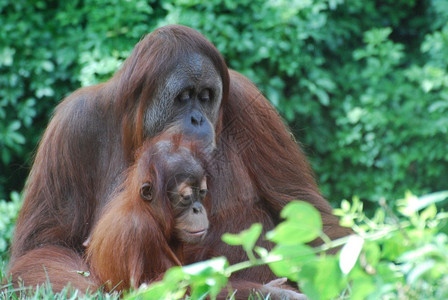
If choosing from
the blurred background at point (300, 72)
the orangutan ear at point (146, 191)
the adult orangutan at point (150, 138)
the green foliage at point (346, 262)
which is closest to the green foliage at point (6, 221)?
the blurred background at point (300, 72)

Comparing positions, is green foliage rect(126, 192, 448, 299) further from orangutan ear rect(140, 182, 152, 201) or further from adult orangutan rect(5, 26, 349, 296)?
adult orangutan rect(5, 26, 349, 296)

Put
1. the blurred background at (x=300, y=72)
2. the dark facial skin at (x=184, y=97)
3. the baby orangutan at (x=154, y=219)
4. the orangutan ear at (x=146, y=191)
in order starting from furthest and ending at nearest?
the blurred background at (x=300, y=72), the dark facial skin at (x=184, y=97), the orangutan ear at (x=146, y=191), the baby orangutan at (x=154, y=219)

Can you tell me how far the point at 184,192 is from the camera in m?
3.32

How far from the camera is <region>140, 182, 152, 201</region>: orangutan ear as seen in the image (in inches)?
133

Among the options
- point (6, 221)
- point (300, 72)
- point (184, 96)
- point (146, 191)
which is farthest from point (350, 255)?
point (300, 72)

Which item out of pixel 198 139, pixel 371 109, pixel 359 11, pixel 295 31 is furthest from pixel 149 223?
pixel 359 11

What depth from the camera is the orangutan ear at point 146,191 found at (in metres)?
3.37

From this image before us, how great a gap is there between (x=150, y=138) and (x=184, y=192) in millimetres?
433

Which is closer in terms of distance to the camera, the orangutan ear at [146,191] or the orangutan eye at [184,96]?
the orangutan ear at [146,191]

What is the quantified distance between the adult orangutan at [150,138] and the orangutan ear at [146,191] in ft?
1.01

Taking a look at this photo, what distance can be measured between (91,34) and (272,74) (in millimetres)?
1647

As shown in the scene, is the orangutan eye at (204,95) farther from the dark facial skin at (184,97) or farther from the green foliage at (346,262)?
the green foliage at (346,262)

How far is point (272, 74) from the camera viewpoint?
6648mm

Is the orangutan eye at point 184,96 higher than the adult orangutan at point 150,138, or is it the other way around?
the orangutan eye at point 184,96
